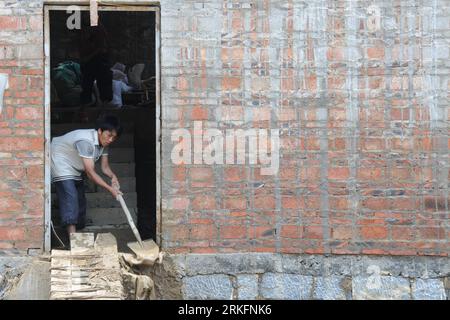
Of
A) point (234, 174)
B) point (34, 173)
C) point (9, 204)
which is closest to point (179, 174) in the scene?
point (234, 174)

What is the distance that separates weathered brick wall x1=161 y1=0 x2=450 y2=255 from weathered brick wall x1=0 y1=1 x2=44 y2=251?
1.08 meters

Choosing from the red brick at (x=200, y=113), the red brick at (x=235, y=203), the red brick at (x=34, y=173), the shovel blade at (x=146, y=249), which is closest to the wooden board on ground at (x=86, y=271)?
the shovel blade at (x=146, y=249)

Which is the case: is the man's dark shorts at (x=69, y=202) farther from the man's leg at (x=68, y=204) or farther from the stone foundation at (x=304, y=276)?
the stone foundation at (x=304, y=276)

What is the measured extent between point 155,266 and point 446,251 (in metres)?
2.47

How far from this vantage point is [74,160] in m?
7.42

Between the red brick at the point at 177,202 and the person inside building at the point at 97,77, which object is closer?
the red brick at the point at 177,202

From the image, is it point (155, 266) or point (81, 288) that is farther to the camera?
point (155, 266)

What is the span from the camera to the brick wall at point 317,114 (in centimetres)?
675

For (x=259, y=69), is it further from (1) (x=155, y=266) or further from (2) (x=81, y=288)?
(2) (x=81, y=288)

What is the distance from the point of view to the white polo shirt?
7285mm

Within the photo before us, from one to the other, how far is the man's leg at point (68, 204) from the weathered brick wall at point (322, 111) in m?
1.03

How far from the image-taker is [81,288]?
6410 millimetres
